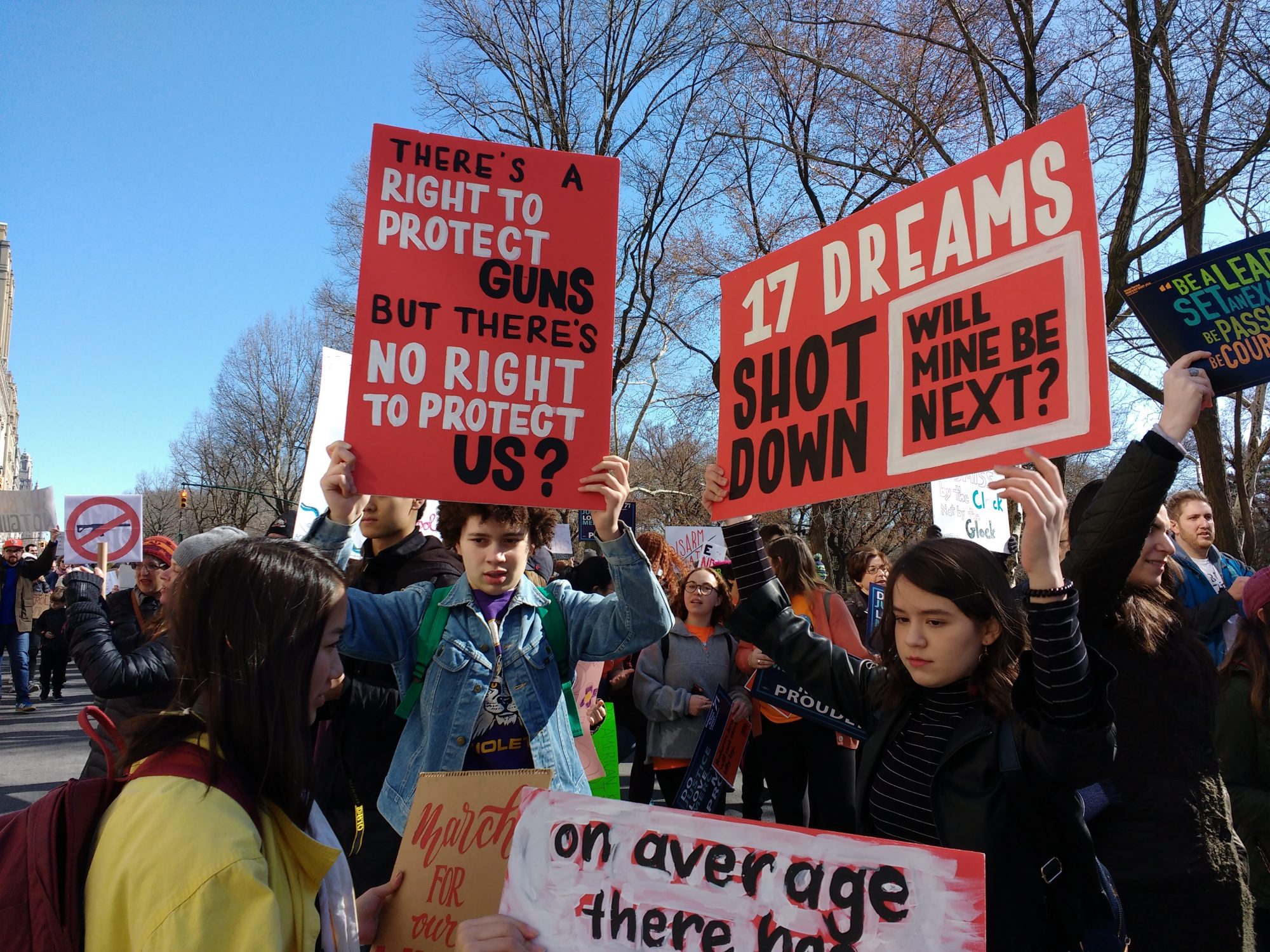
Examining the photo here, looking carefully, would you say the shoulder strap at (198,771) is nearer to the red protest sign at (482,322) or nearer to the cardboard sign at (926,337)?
the red protest sign at (482,322)

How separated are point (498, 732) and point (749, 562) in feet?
3.08

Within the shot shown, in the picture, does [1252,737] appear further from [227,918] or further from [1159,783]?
[227,918]

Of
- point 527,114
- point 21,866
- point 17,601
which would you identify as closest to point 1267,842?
point 21,866

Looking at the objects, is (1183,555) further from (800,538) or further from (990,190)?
(990,190)

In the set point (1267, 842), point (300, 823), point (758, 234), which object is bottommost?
point (1267, 842)

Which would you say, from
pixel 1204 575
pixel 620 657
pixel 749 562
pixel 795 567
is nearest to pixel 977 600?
pixel 749 562

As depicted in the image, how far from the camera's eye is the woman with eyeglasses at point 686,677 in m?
6.05

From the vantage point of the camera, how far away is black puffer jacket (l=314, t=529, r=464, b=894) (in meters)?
3.17

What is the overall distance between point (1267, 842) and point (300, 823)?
3123mm

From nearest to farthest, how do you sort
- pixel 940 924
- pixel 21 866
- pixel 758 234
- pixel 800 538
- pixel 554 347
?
pixel 21 866, pixel 940 924, pixel 554 347, pixel 800 538, pixel 758 234

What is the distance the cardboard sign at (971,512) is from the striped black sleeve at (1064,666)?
22.3ft

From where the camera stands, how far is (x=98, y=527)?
378 inches

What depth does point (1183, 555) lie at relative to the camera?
5.57 metres

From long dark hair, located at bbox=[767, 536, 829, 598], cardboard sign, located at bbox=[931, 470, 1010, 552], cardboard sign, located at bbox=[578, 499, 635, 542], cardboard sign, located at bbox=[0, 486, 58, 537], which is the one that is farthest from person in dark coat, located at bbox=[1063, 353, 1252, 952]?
cardboard sign, located at bbox=[0, 486, 58, 537]
